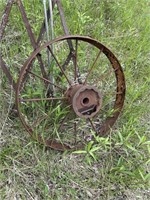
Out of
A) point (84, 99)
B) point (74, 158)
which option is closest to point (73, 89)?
point (84, 99)

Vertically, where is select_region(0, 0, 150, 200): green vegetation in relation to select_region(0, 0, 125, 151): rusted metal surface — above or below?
below

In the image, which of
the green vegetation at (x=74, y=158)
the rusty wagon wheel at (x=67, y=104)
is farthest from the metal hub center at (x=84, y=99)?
the green vegetation at (x=74, y=158)

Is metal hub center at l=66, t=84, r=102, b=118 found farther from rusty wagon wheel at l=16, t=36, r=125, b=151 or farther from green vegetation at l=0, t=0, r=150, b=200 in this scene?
green vegetation at l=0, t=0, r=150, b=200

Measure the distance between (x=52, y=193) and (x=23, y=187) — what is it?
183 millimetres

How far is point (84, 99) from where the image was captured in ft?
6.66

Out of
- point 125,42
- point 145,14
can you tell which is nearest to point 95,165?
point 125,42

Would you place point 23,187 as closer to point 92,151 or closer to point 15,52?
point 92,151

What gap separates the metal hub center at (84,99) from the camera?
1.98 meters

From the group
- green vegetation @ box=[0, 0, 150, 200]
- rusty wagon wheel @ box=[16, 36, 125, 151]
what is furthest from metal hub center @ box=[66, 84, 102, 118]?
green vegetation @ box=[0, 0, 150, 200]

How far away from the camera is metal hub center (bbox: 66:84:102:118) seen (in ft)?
6.48

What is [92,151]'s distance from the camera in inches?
82.6

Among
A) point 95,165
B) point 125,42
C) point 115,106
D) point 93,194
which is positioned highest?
point 125,42

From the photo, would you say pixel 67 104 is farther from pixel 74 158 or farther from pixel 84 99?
pixel 74 158

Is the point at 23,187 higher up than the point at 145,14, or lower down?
lower down
